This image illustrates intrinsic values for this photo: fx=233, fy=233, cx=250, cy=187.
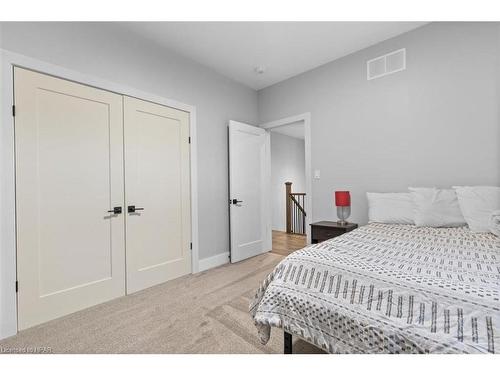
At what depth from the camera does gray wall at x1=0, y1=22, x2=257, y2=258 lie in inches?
77.2

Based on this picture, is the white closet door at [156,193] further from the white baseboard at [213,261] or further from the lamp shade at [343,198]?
the lamp shade at [343,198]

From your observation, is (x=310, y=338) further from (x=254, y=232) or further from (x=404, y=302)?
(x=254, y=232)

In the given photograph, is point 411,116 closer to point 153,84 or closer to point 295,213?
point 153,84

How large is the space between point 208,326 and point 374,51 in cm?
339

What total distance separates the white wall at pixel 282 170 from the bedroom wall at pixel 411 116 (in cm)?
291

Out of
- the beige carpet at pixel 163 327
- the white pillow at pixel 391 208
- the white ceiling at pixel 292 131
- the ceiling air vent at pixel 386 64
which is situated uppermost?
the white ceiling at pixel 292 131

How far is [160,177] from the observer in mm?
2705

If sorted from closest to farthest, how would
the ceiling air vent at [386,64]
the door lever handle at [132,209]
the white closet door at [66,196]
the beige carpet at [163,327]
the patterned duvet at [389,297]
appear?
1. the patterned duvet at [389,297]
2. the beige carpet at [163,327]
3. the white closet door at [66,196]
4. the door lever handle at [132,209]
5. the ceiling air vent at [386,64]

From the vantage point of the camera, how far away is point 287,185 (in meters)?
6.05

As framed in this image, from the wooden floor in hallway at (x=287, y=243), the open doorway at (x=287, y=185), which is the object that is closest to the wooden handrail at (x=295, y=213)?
the open doorway at (x=287, y=185)

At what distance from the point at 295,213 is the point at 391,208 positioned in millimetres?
3559

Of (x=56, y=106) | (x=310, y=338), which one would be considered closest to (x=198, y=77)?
(x=56, y=106)

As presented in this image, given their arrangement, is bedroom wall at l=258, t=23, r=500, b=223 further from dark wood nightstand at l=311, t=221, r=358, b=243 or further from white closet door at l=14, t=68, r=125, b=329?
white closet door at l=14, t=68, r=125, b=329

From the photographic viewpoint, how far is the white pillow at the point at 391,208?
91.6 inches
